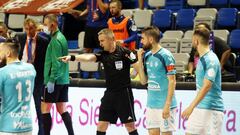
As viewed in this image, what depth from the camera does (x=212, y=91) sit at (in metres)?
7.44

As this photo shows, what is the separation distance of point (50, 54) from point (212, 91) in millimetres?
3255

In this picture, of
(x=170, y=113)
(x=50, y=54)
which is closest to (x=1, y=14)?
(x=50, y=54)

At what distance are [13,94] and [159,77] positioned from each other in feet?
7.74

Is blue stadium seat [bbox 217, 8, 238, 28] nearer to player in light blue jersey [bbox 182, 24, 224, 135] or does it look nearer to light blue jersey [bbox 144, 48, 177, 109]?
light blue jersey [bbox 144, 48, 177, 109]

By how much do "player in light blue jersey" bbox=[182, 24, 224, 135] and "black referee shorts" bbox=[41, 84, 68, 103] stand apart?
9.90 feet

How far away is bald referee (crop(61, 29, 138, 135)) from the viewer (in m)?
8.98

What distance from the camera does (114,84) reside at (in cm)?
902

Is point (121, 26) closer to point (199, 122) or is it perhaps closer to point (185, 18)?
point (185, 18)

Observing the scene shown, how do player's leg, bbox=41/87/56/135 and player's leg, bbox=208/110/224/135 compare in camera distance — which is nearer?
player's leg, bbox=208/110/224/135

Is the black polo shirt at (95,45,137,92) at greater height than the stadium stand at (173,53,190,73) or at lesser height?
greater

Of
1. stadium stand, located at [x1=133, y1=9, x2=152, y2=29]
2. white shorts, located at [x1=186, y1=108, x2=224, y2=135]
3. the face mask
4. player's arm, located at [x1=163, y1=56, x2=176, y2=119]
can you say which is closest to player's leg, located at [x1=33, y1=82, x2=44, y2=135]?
the face mask

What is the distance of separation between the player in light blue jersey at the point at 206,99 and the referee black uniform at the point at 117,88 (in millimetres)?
1729

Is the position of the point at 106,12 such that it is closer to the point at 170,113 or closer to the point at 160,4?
the point at 160,4

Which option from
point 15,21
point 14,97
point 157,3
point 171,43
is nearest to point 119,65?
point 14,97
